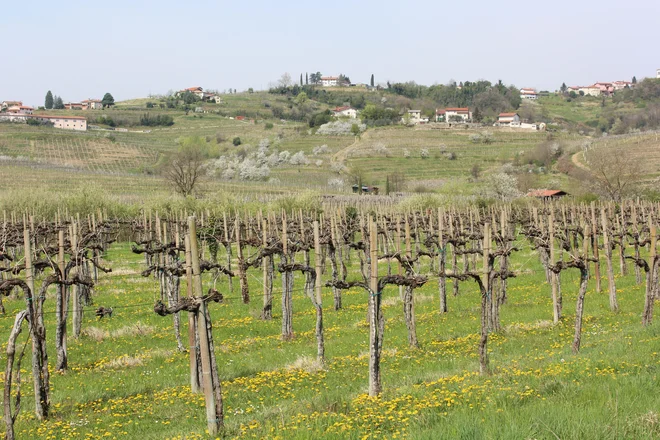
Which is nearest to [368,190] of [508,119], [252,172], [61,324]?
[252,172]

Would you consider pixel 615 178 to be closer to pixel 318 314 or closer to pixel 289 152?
pixel 318 314

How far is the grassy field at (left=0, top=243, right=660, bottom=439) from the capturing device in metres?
8.16

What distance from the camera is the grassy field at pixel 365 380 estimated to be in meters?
8.16

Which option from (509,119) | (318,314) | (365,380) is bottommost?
(365,380)

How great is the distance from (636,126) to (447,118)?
47.4 meters

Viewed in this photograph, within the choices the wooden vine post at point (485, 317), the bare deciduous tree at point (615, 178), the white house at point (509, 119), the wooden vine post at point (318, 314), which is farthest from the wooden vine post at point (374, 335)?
the white house at point (509, 119)

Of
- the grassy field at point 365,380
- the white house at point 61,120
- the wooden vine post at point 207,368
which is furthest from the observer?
the white house at point 61,120

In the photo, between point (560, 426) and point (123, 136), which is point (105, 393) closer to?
point (560, 426)

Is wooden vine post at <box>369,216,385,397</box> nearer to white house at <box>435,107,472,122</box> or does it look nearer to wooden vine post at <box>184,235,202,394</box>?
wooden vine post at <box>184,235,202,394</box>

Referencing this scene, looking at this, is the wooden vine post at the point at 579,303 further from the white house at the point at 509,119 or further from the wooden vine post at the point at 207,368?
the white house at the point at 509,119

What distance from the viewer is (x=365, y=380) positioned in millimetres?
12789

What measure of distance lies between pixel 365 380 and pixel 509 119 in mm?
165929

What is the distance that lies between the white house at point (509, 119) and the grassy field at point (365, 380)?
149 m

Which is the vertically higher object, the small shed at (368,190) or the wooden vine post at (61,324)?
the wooden vine post at (61,324)
